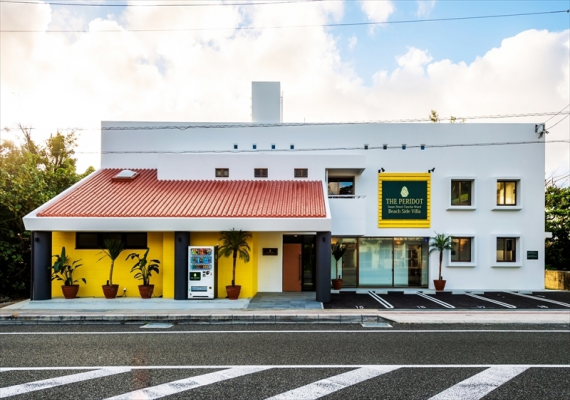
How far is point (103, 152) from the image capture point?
2016 cm

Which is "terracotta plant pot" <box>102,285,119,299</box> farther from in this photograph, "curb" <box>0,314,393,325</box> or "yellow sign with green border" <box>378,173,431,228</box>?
"yellow sign with green border" <box>378,173,431,228</box>

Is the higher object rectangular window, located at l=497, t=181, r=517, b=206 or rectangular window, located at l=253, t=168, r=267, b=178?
rectangular window, located at l=253, t=168, r=267, b=178

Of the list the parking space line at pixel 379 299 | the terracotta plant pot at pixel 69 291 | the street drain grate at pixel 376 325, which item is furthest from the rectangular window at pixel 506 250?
the terracotta plant pot at pixel 69 291

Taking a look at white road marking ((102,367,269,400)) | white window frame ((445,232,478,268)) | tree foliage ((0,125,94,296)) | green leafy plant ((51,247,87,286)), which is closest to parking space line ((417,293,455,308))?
white window frame ((445,232,478,268))

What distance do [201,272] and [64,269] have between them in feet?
17.8

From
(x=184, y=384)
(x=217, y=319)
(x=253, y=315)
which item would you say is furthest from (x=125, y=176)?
(x=184, y=384)

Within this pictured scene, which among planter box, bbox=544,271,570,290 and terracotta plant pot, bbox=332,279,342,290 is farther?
planter box, bbox=544,271,570,290

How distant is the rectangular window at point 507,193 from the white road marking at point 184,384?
1642 cm

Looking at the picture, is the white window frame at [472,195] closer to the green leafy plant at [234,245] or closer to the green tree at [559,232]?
the green tree at [559,232]

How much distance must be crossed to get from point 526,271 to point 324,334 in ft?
43.8

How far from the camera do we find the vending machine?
15.0m

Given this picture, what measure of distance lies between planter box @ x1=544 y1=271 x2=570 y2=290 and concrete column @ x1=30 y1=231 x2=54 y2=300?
24.0 meters

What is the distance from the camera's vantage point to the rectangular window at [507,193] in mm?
19328

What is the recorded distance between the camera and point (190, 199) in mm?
16516
